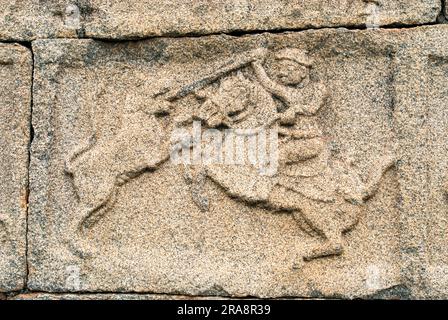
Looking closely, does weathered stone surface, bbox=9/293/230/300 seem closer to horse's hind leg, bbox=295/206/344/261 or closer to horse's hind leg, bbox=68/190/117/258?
horse's hind leg, bbox=68/190/117/258

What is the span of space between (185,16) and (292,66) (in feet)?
2.24

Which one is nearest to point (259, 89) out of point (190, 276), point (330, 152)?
point (330, 152)

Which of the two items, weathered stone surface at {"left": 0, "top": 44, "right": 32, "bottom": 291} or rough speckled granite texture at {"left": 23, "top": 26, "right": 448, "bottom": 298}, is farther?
weathered stone surface at {"left": 0, "top": 44, "right": 32, "bottom": 291}

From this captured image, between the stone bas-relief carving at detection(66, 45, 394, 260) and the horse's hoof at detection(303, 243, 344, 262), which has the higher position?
the stone bas-relief carving at detection(66, 45, 394, 260)

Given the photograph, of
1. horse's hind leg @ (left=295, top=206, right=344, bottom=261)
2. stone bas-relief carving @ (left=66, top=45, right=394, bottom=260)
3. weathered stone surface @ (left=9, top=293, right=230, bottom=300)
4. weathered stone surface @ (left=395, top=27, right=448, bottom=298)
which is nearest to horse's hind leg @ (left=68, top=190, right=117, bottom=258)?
stone bas-relief carving @ (left=66, top=45, right=394, bottom=260)

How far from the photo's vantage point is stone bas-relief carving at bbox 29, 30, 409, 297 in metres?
4.29

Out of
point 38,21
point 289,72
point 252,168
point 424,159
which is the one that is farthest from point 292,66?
point 38,21


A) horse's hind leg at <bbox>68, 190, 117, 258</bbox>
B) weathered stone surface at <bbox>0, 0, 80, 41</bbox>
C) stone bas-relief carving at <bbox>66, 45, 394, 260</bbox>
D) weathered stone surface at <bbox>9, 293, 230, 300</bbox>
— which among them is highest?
weathered stone surface at <bbox>0, 0, 80, 41</bbox>

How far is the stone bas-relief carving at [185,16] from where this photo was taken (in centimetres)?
427

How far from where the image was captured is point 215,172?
4336 mm

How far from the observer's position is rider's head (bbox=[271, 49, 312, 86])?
14.1 feet

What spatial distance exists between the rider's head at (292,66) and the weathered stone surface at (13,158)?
1.48 meters

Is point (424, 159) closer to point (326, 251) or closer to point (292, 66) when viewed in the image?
A: point (326, 251)

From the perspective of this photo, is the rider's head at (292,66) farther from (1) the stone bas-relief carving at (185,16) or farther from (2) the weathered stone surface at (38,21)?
(2) the weathered stone surface at (38,21)
